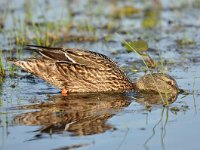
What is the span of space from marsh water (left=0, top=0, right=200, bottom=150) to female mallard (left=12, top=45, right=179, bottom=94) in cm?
23

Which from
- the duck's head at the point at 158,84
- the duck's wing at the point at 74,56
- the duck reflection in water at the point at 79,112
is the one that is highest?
the duck's wing at the point at 74,56

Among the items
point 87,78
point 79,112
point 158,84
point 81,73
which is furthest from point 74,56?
point 79,112

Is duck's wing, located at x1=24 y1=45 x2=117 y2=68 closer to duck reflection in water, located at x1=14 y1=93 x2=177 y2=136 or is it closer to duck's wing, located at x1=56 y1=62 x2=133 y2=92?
duck's wing, located at x1=56 y1=62 x2=133 y2=92

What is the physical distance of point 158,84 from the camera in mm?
9812

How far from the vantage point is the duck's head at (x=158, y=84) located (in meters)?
9.65

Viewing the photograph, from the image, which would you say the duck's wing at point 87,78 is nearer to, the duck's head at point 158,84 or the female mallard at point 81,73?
the female mallard at point 81,73

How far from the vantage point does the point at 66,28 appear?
14172 millimetres

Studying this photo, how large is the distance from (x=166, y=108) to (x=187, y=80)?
2.19 metres

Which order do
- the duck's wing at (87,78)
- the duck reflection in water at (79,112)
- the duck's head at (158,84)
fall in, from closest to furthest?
the duck reflection in water at (79,112)
the duck's head at (158,84)
the duck's wing at (87,78)

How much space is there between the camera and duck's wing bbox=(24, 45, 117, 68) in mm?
9672

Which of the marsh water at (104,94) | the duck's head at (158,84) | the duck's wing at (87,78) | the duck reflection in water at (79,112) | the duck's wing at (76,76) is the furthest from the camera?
the duck's wing at (87,78)

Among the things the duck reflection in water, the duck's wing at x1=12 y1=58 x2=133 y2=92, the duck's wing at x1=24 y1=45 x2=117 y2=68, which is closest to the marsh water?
the duck reflection in water

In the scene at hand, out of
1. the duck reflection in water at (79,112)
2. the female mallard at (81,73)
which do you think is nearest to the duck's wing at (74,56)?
the female mallard at (81,73)

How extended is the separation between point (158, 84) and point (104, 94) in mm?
848
